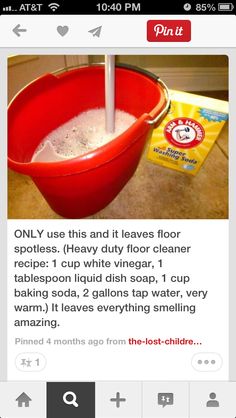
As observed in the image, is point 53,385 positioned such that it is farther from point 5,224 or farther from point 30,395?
point 5,224

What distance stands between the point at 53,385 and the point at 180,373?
14cm

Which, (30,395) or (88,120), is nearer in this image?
(30,395)

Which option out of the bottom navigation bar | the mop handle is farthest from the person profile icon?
the mop handle

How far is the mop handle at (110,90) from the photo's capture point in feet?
1.69

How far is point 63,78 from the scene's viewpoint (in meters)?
0.66

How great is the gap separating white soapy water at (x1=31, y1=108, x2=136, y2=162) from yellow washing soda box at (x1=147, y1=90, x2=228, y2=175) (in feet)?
0.34

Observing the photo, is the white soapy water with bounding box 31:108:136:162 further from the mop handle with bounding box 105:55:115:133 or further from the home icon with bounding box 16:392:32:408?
the home icon with bounding box 16:392:32:408

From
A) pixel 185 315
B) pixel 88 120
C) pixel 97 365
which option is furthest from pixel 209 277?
pixel 88 120

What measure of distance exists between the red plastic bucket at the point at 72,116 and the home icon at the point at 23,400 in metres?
0.28

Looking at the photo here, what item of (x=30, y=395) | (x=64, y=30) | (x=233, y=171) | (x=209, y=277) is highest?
(x=64, y=30)
